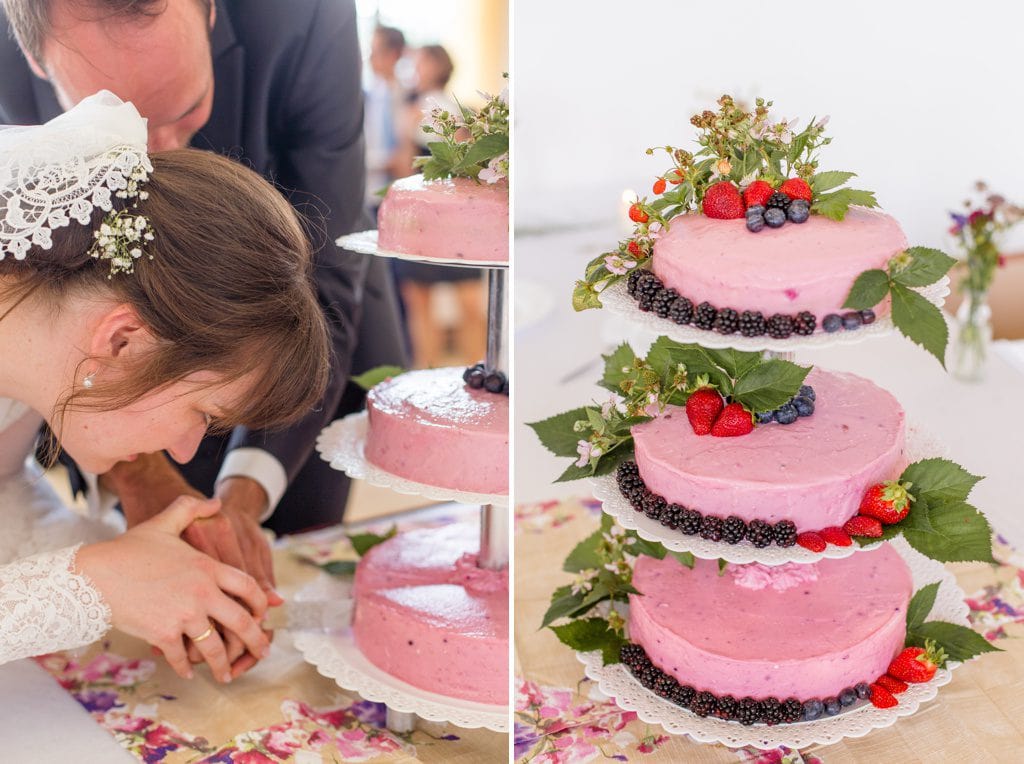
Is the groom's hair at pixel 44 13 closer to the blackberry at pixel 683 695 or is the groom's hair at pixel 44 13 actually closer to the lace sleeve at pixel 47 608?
the lace sleeve at pixel 47 608

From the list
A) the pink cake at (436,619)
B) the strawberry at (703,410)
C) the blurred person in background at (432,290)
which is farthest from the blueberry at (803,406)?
the blurred person in background at (432,290)

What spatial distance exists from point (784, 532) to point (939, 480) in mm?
256

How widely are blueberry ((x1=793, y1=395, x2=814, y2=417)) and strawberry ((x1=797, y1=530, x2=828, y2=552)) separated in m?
0.20

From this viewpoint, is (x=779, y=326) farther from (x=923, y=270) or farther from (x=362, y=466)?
(x=362, y=466)

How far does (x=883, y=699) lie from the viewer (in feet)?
5.10

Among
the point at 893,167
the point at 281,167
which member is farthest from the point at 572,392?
the point at 893,167

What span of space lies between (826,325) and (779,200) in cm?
20

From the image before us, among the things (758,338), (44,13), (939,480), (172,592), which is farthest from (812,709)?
(44,13)

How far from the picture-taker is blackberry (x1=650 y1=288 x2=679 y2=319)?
58.1 inches

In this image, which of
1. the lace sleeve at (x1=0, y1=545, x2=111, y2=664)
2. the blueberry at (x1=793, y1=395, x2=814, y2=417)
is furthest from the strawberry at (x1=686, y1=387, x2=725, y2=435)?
the lace sleeve at (x1=0, y1=545, x2=111, y2=664)

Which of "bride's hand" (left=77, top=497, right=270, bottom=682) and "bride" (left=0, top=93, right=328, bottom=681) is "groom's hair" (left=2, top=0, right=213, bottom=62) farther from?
"bride's hand" (left=77, top=497, right=270, bottom=682)

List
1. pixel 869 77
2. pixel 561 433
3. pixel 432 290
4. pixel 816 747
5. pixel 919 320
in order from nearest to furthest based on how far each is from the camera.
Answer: pixel 919 320, pixel 816 747, pixel 561 433, pixel 869 77, pixel 432 290

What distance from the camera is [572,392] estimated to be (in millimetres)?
2875

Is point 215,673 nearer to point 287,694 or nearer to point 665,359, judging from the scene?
point 287,694
